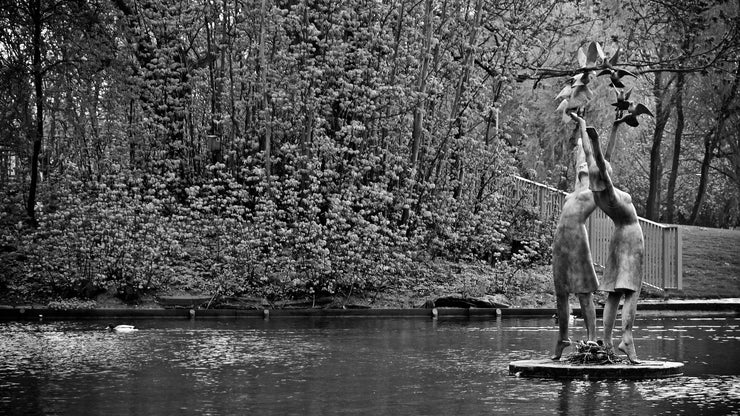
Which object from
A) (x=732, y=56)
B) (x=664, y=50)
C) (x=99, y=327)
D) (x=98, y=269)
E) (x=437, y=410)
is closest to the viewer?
(x=437, y=410)

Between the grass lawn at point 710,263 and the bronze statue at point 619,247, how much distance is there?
16.2m

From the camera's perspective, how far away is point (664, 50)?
129ft

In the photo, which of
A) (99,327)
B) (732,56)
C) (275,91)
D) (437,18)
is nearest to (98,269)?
(99,327)

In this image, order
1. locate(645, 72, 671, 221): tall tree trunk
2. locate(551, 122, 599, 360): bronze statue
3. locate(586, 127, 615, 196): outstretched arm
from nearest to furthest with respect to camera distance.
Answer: locate(586, 127, 615, 196): outstretched arm < locate(551, 122, 599, 360): bronze statue < locate(645, 72, 671, 221): tall tree trunk

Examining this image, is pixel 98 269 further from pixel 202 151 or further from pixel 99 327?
pixel 202 151

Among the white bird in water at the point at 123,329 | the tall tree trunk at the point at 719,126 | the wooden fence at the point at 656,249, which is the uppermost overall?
the tall tree trunk at the point at 719,126

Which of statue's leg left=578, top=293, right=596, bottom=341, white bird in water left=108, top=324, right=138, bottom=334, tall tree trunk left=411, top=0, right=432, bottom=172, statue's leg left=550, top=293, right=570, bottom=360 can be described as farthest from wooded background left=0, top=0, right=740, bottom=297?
statue's leg left=578, top=293, right=596, bottom=341

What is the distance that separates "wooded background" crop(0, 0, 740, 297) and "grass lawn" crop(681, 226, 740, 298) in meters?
3.98

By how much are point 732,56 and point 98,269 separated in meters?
17.9

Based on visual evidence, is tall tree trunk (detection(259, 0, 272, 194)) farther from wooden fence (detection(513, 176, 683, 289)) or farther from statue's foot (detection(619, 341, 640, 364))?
statue's foot (detection(619, 341, 640, 364))

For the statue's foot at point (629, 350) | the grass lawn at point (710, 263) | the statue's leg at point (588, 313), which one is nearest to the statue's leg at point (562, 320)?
the statue's leg at point (588, 313)

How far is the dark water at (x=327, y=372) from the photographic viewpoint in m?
10.5

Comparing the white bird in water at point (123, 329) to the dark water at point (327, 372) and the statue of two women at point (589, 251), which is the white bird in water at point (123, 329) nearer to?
the dark water at point (327, 372)

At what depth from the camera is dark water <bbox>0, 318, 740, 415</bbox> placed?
10477 millimetres
